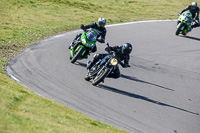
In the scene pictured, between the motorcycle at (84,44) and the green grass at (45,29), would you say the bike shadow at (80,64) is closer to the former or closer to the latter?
the motorcycle at (84,44)

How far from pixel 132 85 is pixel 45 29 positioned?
8037mm

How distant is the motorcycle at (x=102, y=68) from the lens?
10727 millimetres

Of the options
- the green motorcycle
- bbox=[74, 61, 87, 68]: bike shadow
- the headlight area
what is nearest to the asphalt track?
bbox=[74, 61, 87, 68]: bike shadow

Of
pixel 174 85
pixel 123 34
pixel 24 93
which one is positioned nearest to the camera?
pixel 24 93

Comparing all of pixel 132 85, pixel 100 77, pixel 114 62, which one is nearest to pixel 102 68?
pixel 100 77

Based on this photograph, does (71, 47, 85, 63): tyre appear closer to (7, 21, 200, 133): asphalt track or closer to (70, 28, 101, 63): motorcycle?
(70, 28, 101, 63): motorcycle

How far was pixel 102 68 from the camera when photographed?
1106 cm

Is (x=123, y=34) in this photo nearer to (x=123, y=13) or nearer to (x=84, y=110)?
(x=123, y=13)

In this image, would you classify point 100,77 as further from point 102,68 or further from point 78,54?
point 78,54

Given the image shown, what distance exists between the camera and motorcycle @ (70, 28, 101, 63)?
12784 mm

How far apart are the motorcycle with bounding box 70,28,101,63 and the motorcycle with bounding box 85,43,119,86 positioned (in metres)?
1.34

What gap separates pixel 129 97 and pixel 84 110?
2058 mm

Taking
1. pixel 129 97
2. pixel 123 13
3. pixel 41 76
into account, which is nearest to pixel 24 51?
pixel 41 76

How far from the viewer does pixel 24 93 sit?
28.8ft
